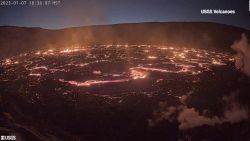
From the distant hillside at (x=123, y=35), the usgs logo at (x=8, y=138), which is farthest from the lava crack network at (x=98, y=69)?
the usgs logo at (x=8, y=138)

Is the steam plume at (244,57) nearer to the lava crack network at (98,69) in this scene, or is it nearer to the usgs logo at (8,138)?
the lava crack network at (98,69)

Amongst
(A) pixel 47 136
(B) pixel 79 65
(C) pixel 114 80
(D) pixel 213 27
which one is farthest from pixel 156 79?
(D) pixel 213 27

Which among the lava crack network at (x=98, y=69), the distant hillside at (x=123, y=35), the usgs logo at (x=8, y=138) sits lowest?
the usgs logo at (x=8, y=138)

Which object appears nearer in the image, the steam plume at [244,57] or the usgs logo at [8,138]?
the usgs logo at [8,138]

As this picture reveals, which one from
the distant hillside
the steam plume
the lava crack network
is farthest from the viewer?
the distant hillside

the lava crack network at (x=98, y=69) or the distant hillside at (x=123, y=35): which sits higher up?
the distant hillside at (x=123, y=35)

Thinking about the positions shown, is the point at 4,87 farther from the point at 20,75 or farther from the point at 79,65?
the point at 79,65

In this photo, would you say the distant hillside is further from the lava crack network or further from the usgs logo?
the usgs logo

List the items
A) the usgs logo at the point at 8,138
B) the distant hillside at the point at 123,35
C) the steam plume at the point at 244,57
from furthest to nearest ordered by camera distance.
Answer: the distant hillside at the point at 123,35, the steam plume at the point at 244,57, the usgs logo at the point at 8,138

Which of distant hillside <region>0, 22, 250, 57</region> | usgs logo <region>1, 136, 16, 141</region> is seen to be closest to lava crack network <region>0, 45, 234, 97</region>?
distant hillside <region>0, 22, 250, 57</region>
